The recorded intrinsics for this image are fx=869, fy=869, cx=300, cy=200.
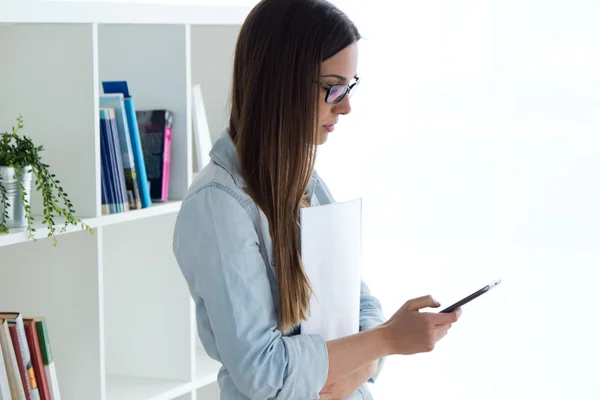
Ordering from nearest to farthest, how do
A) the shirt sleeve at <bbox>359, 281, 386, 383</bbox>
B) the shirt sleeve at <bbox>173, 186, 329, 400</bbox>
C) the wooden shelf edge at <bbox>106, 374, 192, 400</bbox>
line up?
the shirt sleeve at <bbox>173, 186, 329, 400</bbox>, the shirt sleeve at <bbox>359, 281, 386, 383</bbox>, the wooden shelf edge at <bbox>106, 374, 192, 400</bbox>

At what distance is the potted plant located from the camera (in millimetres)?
1784

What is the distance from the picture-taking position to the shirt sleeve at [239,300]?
137cm

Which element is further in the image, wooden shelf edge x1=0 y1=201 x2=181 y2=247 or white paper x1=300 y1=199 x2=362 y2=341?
wooden shelf edge x1=0 y1=201 x2=181 y2=247

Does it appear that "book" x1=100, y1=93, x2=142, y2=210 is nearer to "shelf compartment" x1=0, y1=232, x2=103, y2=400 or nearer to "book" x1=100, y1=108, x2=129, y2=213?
"book" x1=100, y1=108, x2=129, y2=213

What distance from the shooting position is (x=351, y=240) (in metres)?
1.61

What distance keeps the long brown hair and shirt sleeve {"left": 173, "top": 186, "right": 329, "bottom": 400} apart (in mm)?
49

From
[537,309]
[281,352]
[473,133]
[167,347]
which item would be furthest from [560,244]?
[281,352]

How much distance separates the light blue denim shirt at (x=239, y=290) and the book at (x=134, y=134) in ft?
2.53

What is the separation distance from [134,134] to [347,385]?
94cm

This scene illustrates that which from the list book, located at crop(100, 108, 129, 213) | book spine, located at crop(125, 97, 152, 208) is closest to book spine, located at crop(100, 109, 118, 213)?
book, located at crop(100, 108, 129, 213)

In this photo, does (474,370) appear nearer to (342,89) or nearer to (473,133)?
(473,133)

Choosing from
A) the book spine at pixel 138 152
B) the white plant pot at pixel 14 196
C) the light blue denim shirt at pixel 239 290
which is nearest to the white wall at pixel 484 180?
the book spine at pixel 138 152

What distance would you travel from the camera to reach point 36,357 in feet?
6.16

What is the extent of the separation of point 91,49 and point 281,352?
0.94 metres
